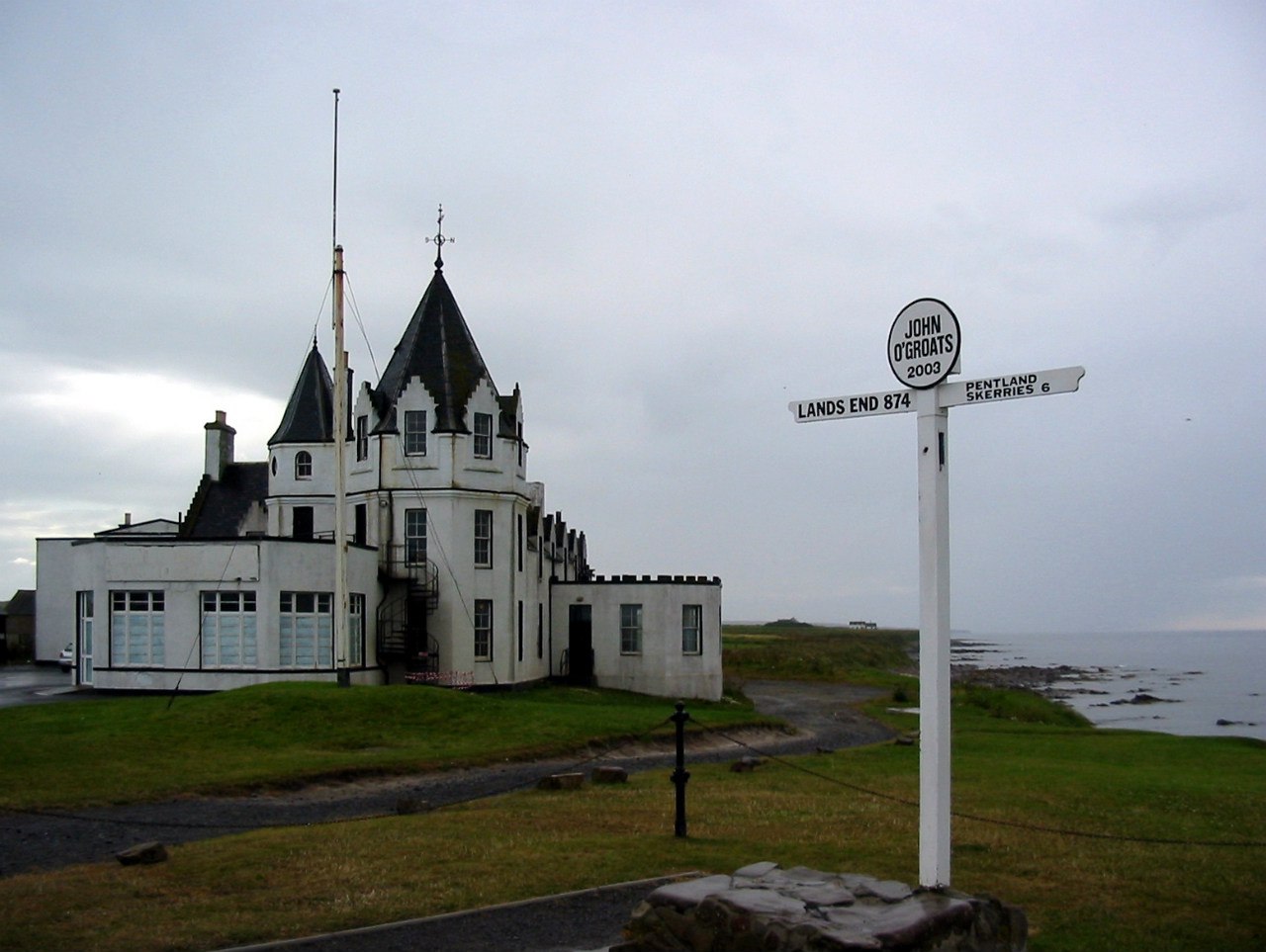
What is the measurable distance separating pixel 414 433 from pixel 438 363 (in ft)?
8.17

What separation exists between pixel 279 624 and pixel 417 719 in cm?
885

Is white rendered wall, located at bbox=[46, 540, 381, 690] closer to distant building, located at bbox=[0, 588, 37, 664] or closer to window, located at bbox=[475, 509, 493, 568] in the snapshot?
window, located at bbox=[475, 509, 493, 568]

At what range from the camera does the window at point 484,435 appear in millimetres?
40125

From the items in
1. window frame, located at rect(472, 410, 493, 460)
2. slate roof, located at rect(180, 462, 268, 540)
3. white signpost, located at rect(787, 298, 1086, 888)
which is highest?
window frame, located at rect(472, 410, 493, 460)

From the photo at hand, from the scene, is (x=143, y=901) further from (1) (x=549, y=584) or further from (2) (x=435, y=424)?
(1) (x=549, y=584)

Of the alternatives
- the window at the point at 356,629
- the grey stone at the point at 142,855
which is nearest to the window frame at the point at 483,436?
the window at the point at 356,629

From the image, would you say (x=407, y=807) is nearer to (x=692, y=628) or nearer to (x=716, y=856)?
(x=716, y=856)

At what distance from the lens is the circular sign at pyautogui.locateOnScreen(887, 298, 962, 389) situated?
1003 cm

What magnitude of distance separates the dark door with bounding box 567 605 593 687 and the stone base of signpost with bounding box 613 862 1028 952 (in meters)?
36.5

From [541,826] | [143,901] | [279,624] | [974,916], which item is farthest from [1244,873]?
[279,624]

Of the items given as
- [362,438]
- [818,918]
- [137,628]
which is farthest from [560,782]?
[362,438]

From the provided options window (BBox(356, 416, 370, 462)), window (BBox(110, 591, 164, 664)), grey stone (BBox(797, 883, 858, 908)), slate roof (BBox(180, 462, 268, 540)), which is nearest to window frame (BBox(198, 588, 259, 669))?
window (BBox(110, 591, 164, 664))

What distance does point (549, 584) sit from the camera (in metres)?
46.4

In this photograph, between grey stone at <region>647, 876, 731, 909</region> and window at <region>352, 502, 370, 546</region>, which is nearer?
grey stone at <region>647, 876, 731, 909</region>
